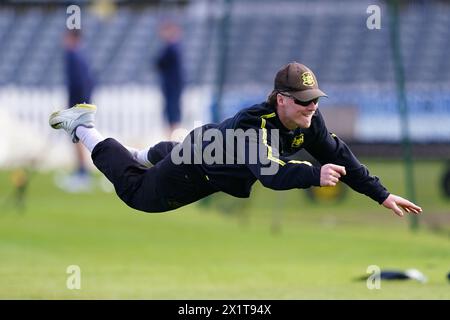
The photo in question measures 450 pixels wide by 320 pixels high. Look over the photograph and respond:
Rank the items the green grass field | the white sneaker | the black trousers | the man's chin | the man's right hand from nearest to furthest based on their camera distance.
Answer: the man's right hand → the man's chin → the black trousers → the white sneaker → the green grass field

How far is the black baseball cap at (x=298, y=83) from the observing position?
9.10m

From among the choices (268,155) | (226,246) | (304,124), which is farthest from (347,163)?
(226,246)

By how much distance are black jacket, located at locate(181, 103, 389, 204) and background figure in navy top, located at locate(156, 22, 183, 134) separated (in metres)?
12.5

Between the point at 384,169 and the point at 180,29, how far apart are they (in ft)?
31.4

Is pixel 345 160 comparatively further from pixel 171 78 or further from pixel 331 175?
pixel 171 78

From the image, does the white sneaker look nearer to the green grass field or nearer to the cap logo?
the green grass field

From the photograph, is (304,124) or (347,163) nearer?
(304,124)

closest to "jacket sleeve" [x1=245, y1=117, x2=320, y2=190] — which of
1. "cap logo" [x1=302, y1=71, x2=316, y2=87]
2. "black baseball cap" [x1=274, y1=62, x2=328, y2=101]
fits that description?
"black baseball cap" [x1=274, y1=62, x2=328, y2=101]

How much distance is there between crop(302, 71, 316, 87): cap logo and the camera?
9164mm

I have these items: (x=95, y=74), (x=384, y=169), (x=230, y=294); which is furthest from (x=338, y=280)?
(x=95, y=74)

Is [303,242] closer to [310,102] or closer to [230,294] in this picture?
[230,294]

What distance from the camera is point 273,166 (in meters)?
8.85

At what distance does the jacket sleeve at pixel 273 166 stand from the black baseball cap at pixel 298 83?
324mm

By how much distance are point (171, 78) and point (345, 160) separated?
13.2 m
